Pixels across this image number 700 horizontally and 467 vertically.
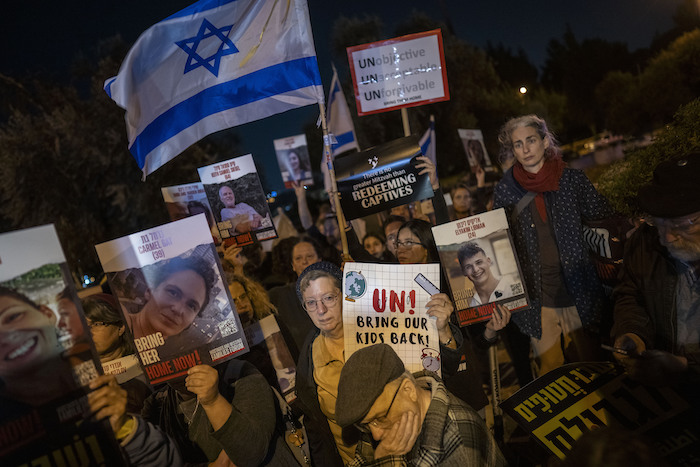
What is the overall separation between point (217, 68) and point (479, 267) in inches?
112

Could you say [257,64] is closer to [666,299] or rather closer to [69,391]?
[69,391]

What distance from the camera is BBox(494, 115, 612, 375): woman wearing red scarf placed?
10.9 ft

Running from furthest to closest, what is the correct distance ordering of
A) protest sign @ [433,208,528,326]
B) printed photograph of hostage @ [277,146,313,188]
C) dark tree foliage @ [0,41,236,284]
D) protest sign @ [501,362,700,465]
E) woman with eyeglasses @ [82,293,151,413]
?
1. dark tree foliage @ [0,41,236,284]
2. printed photograph of hostage @ [277,146,313,188]
3. protest sign @ [433,208,528,326]
4. woman with eyeglasses @ [82,293,151,413]
5. protest sign @ [501,362,700,465]

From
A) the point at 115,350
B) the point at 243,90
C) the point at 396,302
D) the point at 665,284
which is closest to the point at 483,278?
the point at 396,302

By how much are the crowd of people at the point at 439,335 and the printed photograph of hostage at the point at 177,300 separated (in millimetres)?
12

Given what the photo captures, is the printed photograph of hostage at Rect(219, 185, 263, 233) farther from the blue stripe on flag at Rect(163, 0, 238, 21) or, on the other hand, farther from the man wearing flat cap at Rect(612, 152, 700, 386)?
the man wearing flat cap at Rect(612, 152, 700, 386)

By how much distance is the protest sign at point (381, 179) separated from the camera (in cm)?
429

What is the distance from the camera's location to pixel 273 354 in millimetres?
3619

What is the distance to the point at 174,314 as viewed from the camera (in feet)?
9.14

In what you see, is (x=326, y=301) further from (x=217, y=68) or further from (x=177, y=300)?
(x=217, y=68)

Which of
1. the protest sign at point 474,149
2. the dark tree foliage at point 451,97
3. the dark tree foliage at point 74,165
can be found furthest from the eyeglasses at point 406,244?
the dark tree foliage at point 451,97

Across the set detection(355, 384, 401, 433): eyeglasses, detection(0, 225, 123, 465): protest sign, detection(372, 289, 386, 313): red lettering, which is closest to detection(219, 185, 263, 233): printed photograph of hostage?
detection(372, 289, 386, 313): red lettering

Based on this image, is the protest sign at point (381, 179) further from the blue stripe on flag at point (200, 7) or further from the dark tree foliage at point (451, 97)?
the dark tree foliage at point (451, 97)

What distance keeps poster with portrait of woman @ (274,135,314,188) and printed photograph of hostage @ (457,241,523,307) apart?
25.1ft
